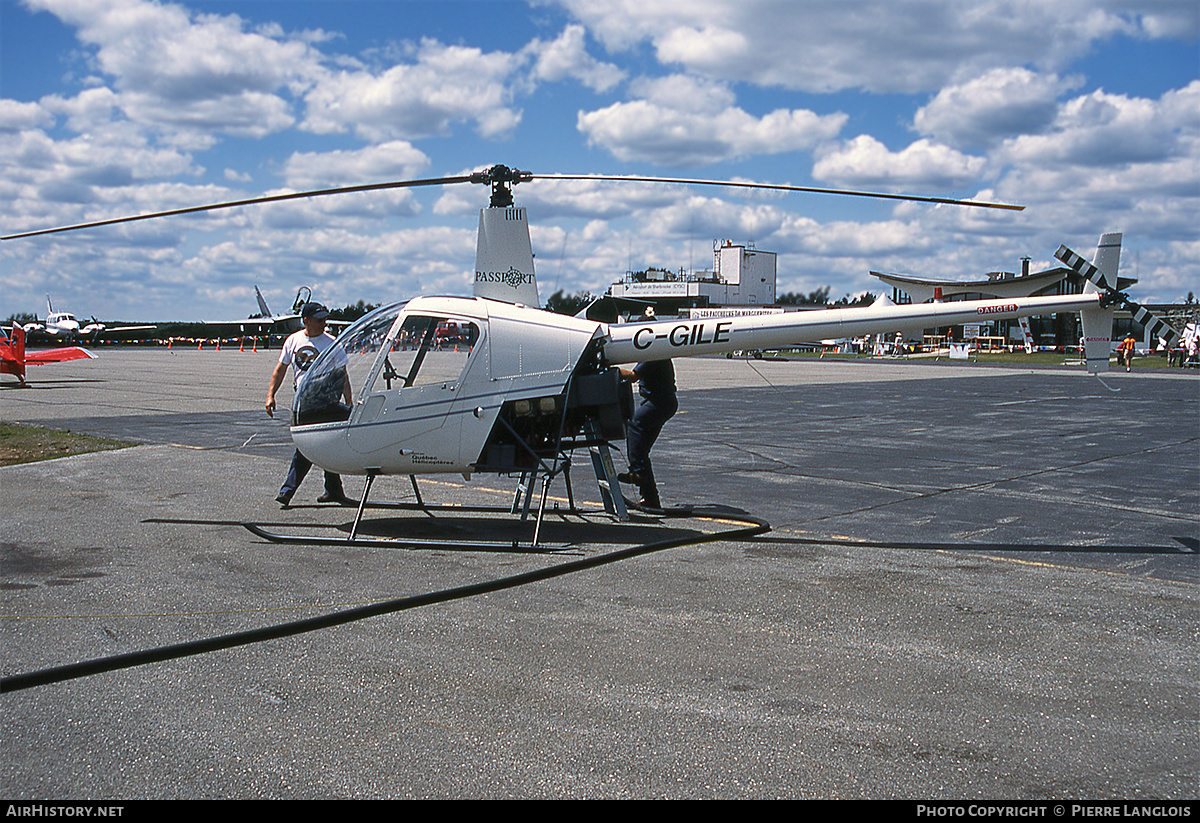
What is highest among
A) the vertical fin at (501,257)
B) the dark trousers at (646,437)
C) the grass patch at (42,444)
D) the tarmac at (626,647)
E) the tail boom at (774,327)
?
the vertical fin at (501,257)

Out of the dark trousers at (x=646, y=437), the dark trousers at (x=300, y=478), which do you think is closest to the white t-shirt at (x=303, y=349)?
the dark trousers at (x=300, y=478)

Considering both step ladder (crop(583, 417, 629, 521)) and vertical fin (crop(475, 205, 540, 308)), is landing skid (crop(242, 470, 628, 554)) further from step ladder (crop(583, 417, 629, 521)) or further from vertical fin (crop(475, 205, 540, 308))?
vertical fin (crop(475, 205, 540, 308))

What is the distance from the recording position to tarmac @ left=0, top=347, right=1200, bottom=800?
3.79 m

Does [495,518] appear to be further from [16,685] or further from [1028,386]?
[1028,386]

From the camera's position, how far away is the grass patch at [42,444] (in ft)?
42.4

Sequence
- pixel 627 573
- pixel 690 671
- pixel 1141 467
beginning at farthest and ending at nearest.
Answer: pixel 1141 467, pixel 627 573, pixel 690 671

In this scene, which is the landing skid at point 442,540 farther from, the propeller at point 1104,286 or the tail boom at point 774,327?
the propeller at point 1104,286

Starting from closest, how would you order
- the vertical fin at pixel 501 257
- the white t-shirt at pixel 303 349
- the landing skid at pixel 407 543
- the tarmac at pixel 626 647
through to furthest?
1. the tarmac at pixel 626 647
2. the landing skid at pixel 407 543
3. the vertical fin at pixel 501 257
4. the white t-shirt at pixel 303 349

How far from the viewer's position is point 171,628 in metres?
5.57

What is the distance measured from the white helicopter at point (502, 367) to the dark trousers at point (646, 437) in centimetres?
69

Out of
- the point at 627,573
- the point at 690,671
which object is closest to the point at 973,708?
the point at 690,671

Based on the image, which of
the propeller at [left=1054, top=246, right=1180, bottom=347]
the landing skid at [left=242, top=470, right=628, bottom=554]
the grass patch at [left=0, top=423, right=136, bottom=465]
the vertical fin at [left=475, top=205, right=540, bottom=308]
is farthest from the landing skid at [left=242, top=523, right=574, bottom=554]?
the grass patch at [left=0, top=423, right=136, bottom=465]
